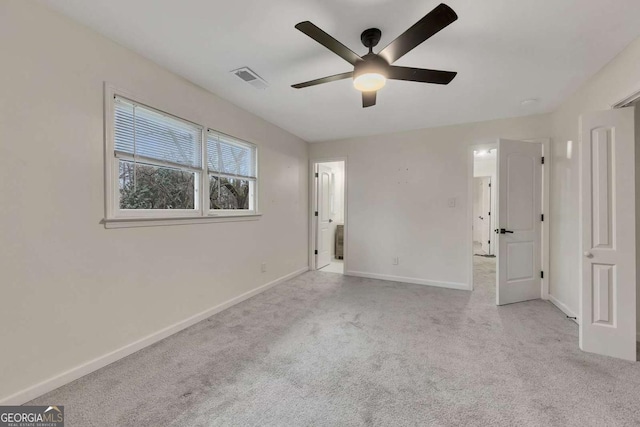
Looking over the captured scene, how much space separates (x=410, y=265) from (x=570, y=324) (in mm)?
1910

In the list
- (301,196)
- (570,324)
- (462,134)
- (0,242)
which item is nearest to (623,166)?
(570,324)

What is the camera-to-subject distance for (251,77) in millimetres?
2469

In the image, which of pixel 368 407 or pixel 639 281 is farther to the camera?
pixel 639 281

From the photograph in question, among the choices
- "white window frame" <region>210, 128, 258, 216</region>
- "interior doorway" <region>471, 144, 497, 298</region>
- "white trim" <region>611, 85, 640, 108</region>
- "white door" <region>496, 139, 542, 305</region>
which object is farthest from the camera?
"interior doorway" <region>471, 144, 497, 298</region>

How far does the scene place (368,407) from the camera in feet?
5.00

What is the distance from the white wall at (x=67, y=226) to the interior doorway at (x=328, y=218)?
8.77 feet

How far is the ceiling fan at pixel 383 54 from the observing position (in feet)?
4.63

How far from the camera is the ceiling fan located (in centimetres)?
141

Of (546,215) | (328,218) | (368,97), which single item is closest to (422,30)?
(368,97)

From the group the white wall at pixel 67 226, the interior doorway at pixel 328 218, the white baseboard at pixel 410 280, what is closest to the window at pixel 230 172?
the white wall at pixel 67 226

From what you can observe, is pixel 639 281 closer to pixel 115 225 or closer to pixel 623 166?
pixel 623 166

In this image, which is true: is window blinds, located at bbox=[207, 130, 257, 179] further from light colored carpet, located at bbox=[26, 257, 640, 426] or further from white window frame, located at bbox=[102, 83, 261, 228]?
light colored carpet, located at bbox=[26, 257, 640, 426]

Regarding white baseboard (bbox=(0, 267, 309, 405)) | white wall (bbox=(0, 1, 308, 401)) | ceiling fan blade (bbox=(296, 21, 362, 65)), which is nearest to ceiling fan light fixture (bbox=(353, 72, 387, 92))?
ceiling fan blade (bbox=(296, 21, 362, 65))

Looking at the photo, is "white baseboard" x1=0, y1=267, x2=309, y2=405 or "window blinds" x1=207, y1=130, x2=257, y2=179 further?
"window blinds" x1=207, y1=130, x2=257, y2=179
